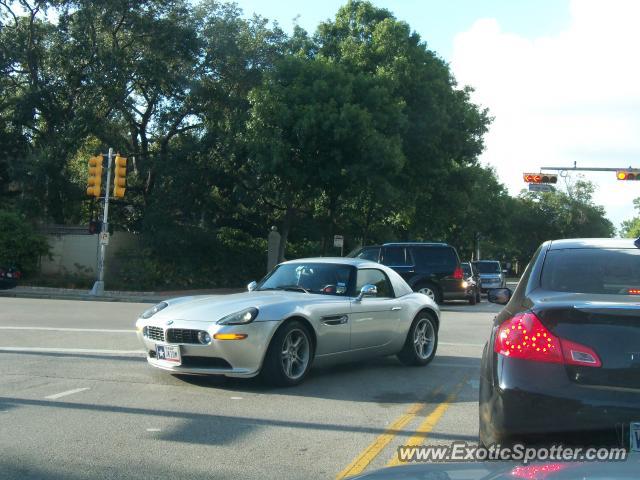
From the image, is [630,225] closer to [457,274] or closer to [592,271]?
[457,274]

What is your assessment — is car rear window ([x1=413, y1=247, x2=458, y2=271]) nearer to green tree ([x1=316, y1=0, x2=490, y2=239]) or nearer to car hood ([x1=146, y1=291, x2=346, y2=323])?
green tree ([x1=316, y1=0, x2=490, y2=239])

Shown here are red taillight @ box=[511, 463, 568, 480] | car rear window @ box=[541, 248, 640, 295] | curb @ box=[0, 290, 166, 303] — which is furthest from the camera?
curb @ box=[0, 290, 166, 303]

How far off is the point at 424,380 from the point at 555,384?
490 cm

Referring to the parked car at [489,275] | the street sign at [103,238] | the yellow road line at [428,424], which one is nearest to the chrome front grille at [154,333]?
the yellow road line at [428,424]

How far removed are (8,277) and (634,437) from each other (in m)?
25.4

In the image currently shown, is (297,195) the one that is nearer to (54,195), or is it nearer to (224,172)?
(224,172)

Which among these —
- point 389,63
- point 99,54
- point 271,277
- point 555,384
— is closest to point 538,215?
point 389,63

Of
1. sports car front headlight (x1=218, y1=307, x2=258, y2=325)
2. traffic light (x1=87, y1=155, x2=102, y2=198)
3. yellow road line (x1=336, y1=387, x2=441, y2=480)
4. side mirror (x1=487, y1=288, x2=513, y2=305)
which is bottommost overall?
yellow road line (x1=336, y1=387, x2=441, y2=480)

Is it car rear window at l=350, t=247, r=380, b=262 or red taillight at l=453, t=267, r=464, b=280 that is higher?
car rear window at l=350, t=247, r=380, b=262

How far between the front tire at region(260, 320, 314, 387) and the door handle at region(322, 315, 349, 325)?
11.5 inches

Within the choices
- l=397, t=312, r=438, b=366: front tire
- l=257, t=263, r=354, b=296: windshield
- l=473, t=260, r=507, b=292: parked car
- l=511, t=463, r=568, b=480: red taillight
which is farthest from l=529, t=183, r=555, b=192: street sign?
l=511, t=463, r=568, b=480: red taillight

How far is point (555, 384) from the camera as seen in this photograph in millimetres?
4234

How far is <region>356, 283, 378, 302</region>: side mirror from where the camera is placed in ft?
29.4

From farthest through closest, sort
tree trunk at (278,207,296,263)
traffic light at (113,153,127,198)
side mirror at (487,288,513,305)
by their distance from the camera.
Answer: tree trunk at (278,207,296,263)
traffic light at (113,153,127,198)
side mirror at (487,288,513,305)
